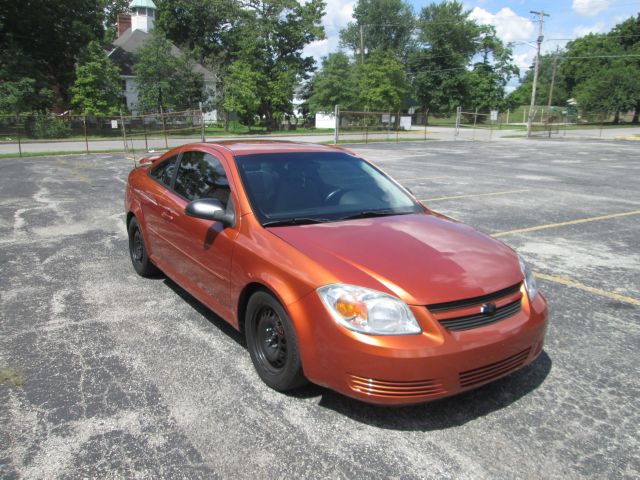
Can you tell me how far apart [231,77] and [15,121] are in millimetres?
23682

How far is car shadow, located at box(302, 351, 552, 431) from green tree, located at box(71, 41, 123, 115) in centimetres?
4047

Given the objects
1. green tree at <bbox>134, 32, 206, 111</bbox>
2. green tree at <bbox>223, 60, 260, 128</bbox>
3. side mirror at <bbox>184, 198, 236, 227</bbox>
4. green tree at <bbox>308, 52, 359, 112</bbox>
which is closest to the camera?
side mirror at <bbox>184, 198, 236, 227</bbox>

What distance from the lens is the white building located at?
53125 millimetres

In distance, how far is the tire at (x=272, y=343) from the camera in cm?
293

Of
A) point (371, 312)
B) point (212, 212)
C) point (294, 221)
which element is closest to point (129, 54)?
point (212, 212)

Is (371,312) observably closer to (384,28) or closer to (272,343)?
(272,343)

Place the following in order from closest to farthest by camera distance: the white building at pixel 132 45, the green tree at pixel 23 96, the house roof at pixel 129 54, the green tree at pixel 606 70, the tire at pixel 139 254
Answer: the tire at pixel 139 254
the green tree at pixel 23 96
the white building at pixel 132 45
the house roof at pixel 129 54
the green tree at pixel 606 70

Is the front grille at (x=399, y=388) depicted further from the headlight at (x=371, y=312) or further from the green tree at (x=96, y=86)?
the green tree at (x=96, y=86)

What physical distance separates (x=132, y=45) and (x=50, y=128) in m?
34.3

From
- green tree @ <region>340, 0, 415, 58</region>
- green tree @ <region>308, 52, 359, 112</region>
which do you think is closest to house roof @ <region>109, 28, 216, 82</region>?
green tree @ <region>308, 52, 359, 112</region>

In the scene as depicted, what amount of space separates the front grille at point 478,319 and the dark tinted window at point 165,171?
3044 mm

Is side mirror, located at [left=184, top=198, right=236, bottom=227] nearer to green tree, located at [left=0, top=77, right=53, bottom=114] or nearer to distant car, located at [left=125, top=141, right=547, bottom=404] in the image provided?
distant car, located at [left=125, top=141, right=547, bottom=404]

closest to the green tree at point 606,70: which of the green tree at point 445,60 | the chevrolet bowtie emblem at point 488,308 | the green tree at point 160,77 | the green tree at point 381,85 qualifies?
the green tree at point 445,60

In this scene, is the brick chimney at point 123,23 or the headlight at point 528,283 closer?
the headlight at point 528,283
